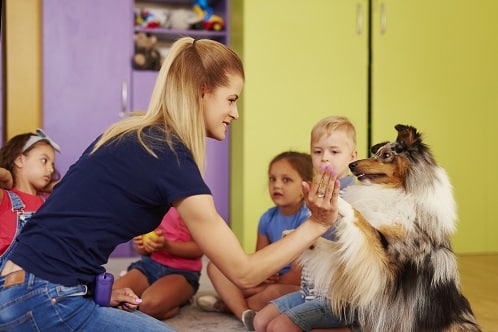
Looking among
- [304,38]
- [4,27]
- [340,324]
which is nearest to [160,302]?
[340,324]

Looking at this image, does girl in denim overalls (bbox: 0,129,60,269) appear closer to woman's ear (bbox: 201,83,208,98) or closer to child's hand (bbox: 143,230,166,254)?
child's hand (bbox: 143,230,166,254)

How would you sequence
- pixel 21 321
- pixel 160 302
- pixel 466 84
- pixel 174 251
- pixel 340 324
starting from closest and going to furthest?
pixel 21 321 → pixel 340 324 → pixel 160 302 → pixel 174 251 → pixel 466 84

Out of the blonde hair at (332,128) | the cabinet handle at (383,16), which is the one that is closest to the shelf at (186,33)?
A: the cabinet handle at (383,16)

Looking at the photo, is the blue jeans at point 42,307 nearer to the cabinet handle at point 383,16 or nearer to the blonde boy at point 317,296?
the blonde boy at point 317,296

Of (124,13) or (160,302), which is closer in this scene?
(160,302)

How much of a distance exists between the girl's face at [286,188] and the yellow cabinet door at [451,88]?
1.72m

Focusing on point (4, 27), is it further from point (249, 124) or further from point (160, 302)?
point (160, 302)

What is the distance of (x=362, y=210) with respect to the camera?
1828 millimetres

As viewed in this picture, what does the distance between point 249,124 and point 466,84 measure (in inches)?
65.6

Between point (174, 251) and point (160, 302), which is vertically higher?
point (174, 251)

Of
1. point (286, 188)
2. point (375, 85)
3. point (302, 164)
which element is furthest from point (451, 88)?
point (286, 188)

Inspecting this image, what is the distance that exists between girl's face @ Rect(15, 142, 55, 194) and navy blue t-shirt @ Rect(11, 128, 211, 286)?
1379 mm

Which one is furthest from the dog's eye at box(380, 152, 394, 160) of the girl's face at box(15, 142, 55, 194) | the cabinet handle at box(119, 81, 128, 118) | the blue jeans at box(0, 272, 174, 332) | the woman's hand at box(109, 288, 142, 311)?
the cabinet handle at box(119, 81, 128, 118)

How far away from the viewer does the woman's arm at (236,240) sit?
1.35 m
